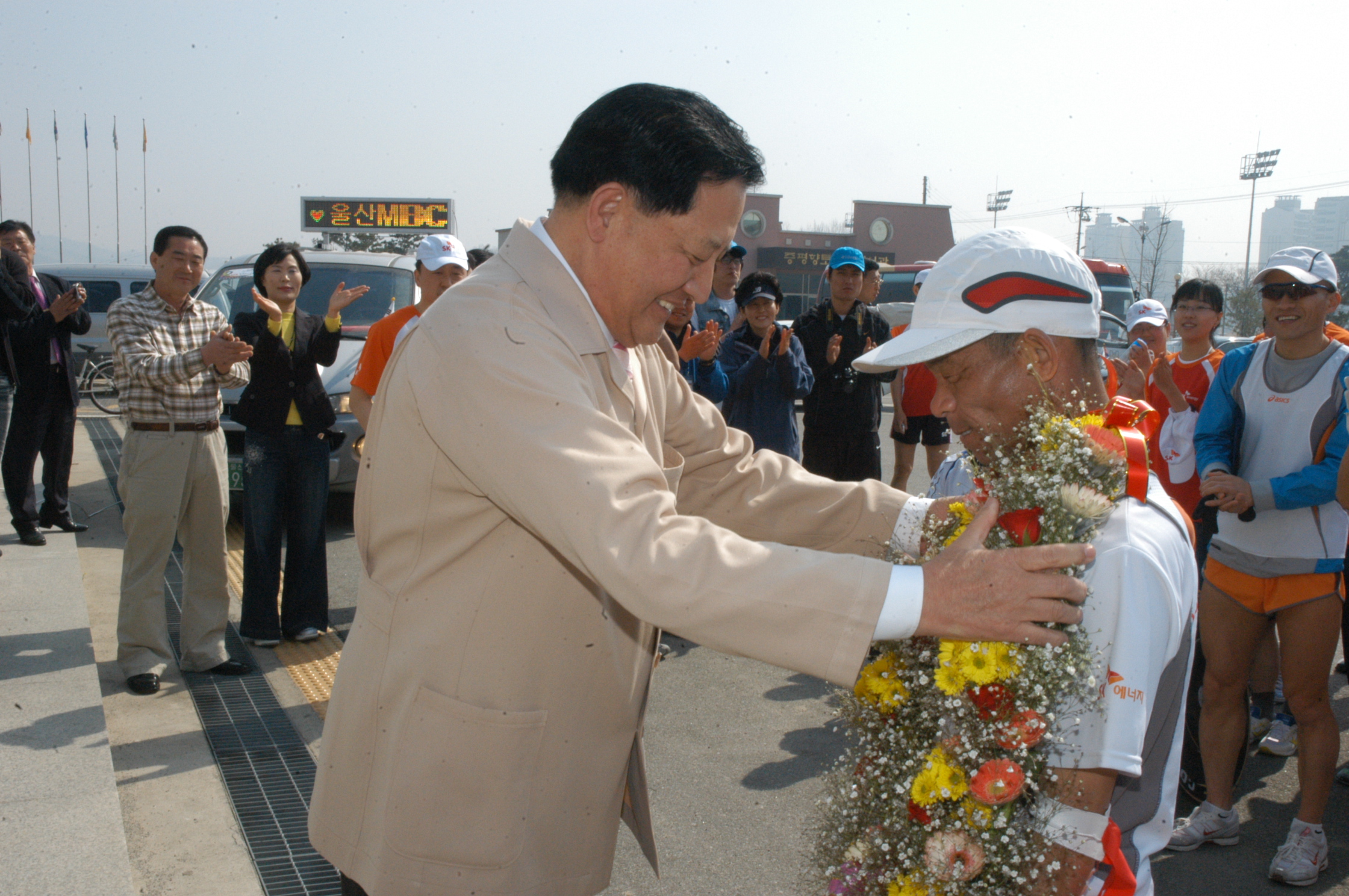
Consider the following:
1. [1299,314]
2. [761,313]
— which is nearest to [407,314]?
Answer: [761,313]

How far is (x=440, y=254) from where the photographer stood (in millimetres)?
6066

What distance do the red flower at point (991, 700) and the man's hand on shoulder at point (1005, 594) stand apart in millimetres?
160

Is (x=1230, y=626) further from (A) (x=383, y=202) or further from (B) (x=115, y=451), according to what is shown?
(A) (x=383, y=202)

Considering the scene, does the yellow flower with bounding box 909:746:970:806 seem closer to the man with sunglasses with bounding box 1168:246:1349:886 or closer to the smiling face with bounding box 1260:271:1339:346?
the man with sunglasses with bounding box 1168:246:1349:886

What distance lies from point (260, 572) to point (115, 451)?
24.0ft

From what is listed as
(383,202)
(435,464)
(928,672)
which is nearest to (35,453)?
(435,464)

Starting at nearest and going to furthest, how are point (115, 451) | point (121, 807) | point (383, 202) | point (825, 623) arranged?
1. point (825, 623)
2. point (121, 807)
3. point (115, 451)
4. point (383, 202)

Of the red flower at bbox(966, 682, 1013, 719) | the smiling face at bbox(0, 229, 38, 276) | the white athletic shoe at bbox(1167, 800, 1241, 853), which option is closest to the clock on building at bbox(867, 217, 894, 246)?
the smiling face at bbox(0, 229, 38, 276)

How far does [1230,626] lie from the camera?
3.86m

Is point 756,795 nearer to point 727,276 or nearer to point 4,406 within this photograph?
point 727,276

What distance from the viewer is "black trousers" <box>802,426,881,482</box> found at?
6.77 m

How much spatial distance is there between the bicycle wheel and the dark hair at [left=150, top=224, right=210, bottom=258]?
12.5 metres

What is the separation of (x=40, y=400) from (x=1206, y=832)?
7939 millimetres

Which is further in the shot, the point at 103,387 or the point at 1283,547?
the point at 103,387
